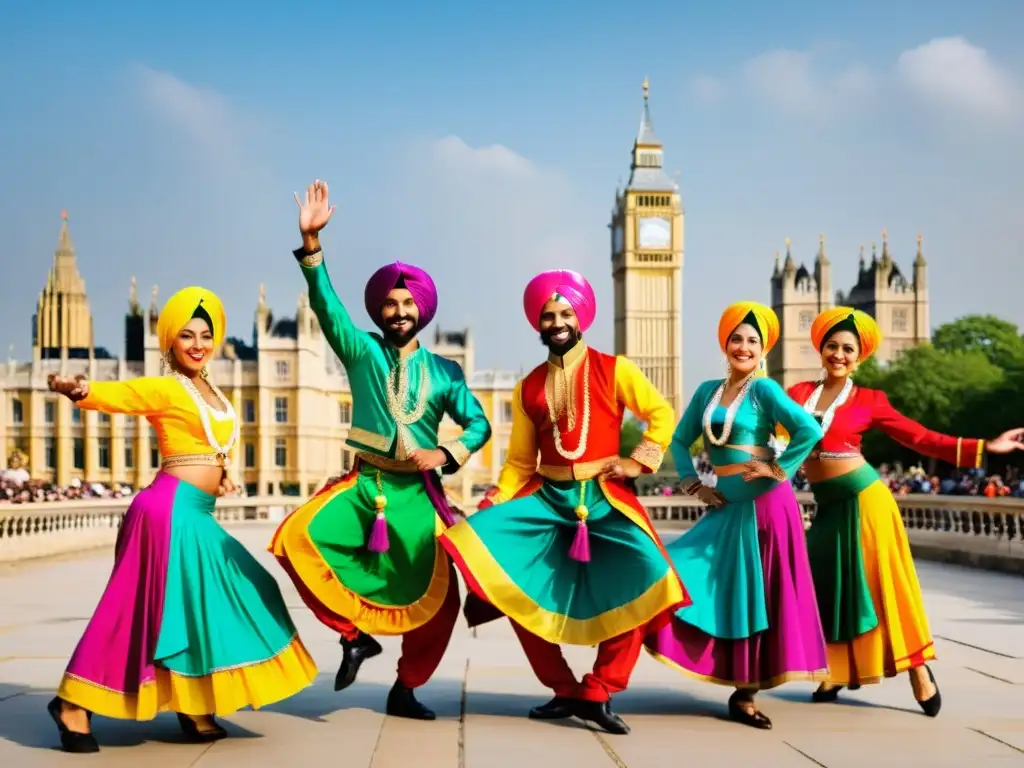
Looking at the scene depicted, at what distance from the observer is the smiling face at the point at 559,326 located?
5.75 metres

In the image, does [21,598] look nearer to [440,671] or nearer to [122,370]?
[440,671]

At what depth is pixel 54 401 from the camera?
69.6m

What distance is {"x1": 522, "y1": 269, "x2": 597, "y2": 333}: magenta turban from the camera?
5805 millimetres

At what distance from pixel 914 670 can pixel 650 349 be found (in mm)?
96298

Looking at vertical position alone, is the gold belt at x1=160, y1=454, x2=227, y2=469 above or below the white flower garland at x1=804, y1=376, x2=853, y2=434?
below

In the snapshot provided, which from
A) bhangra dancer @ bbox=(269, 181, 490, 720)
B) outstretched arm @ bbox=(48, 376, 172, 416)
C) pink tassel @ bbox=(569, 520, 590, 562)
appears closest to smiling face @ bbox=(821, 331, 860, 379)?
pink tassel @ bbox=(569, 520, 590, 562)

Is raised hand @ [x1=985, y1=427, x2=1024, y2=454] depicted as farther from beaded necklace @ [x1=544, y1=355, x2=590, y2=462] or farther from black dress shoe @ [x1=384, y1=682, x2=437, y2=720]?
black dress shoe @ [x1=384, y1=682, x2=437, y2=720]

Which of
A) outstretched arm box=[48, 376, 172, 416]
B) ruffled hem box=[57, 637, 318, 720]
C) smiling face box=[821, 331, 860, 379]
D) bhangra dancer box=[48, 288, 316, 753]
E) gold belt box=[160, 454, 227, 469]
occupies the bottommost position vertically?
ruffled hem box=[57, 637, 318, 720]

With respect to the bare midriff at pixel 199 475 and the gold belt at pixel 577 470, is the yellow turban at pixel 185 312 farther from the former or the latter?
the gold belt at pixel 577 470

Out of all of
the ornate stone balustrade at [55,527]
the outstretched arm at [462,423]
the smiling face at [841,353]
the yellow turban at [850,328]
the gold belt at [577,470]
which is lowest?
the ornate stone balustrade at [55,527]

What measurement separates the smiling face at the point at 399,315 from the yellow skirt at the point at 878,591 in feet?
6.66

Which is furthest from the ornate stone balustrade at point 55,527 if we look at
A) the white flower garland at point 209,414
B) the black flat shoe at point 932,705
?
the black flat shoe at point 932,705

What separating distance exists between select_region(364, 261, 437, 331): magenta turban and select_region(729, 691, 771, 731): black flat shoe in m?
2.05

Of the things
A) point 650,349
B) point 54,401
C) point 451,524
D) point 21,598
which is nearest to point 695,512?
point 21,598
